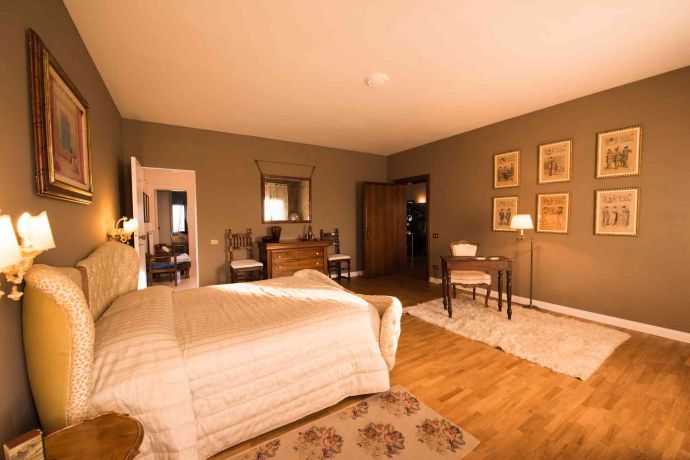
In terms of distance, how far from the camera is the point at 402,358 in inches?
105

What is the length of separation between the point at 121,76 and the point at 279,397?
349 cm

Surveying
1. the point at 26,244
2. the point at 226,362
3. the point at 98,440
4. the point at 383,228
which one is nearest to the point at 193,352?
the point at 226,362

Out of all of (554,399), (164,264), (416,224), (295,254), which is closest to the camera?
(554,399)

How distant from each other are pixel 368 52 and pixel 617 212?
345 cm

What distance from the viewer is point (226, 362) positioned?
5.07 feet

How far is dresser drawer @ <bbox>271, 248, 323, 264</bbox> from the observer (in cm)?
480

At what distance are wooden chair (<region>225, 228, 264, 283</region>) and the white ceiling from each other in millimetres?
2063

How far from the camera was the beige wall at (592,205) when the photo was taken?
9.71ft

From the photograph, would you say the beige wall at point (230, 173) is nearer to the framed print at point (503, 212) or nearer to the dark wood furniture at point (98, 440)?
the framed print at point (503, 212)

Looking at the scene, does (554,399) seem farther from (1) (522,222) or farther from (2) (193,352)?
(2) (193,352)

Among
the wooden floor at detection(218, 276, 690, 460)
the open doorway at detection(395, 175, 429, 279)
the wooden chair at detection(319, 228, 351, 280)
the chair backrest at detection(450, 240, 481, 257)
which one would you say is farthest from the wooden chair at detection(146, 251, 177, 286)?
the open doorway at detection(395, 175, 429, 279)

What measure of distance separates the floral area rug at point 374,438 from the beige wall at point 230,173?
12.2 feet

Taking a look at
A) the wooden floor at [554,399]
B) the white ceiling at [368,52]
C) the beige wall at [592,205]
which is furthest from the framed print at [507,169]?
the wooden floor at [554,399]

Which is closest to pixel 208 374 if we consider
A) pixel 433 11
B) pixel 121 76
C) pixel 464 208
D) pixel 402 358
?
pixel 402 358
